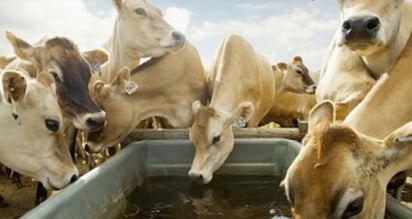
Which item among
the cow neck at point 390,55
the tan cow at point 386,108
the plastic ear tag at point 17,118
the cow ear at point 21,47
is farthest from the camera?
the cow ear at point 21,47

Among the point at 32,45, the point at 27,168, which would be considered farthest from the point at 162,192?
the point at 32,45

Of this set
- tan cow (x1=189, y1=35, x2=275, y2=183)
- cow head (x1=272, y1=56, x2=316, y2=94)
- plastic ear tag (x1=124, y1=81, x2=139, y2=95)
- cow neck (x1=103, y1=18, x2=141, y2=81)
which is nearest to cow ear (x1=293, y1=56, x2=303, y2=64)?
cow head (x1=272, y1=56, x2=316, y2=94)

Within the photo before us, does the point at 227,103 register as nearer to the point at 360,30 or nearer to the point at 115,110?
the point at 115,110

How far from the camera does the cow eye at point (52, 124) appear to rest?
3.65 m

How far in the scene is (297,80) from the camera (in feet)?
30.8

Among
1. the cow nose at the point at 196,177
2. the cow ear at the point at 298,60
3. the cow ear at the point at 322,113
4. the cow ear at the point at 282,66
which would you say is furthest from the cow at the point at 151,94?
the cow ear at the point at 298,60

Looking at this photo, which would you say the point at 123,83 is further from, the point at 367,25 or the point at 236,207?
the point at 367,25

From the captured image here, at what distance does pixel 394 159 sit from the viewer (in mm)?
2277

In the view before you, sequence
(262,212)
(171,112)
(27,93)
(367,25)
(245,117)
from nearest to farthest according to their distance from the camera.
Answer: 1. (367,25)
2. (27,93)
3. (262,212)
4. (245,117)
5. (171,112)

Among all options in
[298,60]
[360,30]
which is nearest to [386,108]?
[360,30]

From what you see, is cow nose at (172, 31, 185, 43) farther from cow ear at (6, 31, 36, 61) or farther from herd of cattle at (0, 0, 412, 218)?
cow ear at (6, 31, 36, 61)

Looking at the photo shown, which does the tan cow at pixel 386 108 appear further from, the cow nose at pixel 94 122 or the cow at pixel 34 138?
the cow nose at pixel 94 122

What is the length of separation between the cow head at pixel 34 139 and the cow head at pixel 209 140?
1.25 meters

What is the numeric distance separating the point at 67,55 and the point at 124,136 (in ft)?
3.39
